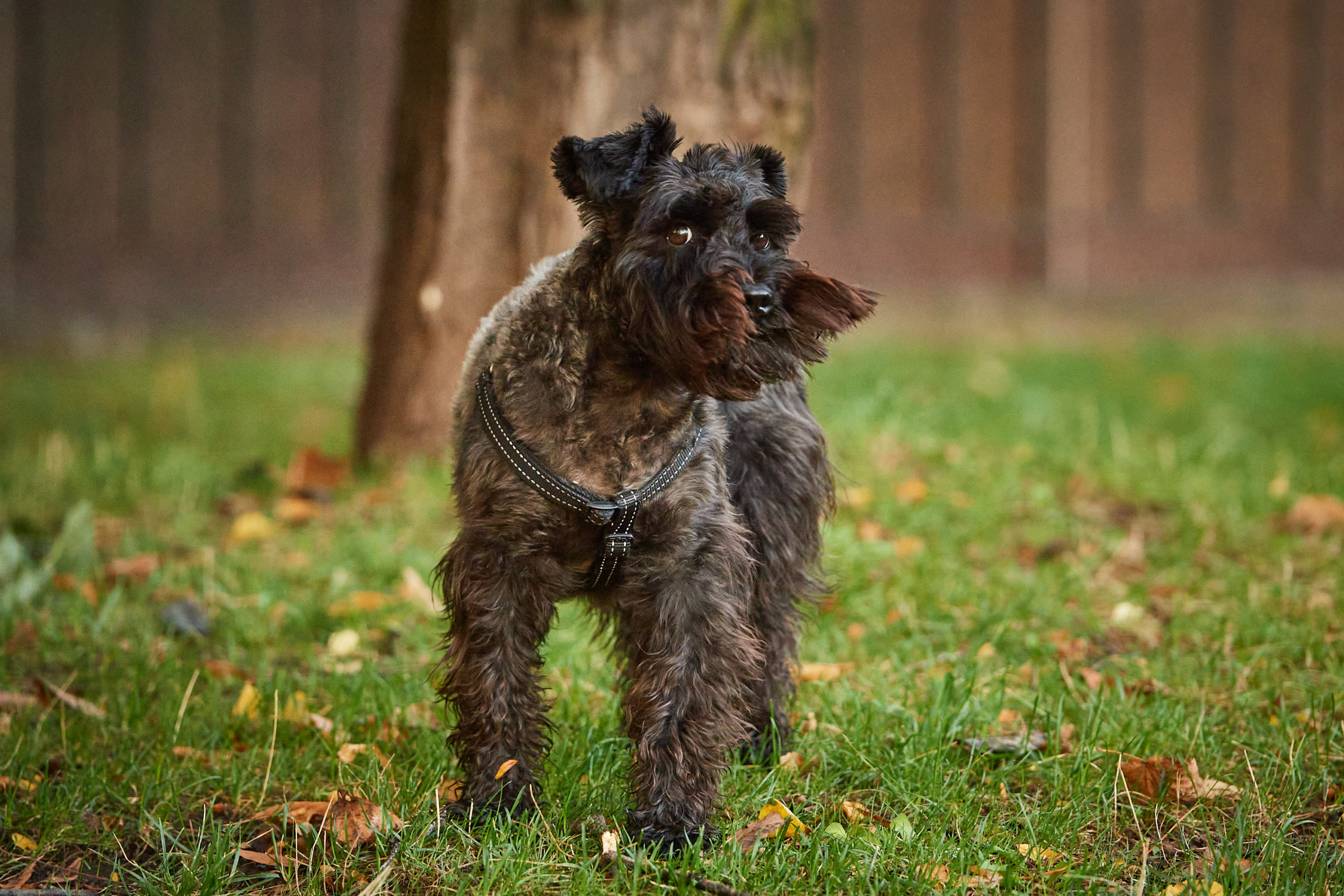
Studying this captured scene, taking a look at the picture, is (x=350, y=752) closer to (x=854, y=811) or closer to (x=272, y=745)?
(x=272, y=745)

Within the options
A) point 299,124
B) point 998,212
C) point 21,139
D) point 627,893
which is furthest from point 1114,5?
point 627,893

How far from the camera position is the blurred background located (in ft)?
36.0

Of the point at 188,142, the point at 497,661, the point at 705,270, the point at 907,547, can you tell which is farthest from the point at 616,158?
the point at 188,142

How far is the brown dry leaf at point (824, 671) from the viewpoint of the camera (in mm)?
3494

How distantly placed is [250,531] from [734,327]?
315cm

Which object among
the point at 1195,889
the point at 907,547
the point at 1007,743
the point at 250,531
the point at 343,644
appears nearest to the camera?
the point at 1195,889

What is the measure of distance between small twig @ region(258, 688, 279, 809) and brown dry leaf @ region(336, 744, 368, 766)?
16 cm

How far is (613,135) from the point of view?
257cm

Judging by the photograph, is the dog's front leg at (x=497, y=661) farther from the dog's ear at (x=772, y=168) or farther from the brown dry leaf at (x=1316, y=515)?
the brown dry leaf at (x=1316, y=515)

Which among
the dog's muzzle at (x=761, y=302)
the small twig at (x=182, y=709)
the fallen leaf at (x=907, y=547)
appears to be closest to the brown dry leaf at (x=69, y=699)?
the small twig at (x=182, y=709)

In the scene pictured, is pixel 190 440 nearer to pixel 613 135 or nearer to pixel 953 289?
pixel 613 135

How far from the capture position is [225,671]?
3.62 metres

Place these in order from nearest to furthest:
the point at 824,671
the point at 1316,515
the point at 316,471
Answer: the point at 824,671, the point at 1316,515, the point at 316,471

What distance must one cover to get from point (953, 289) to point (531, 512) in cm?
1015
